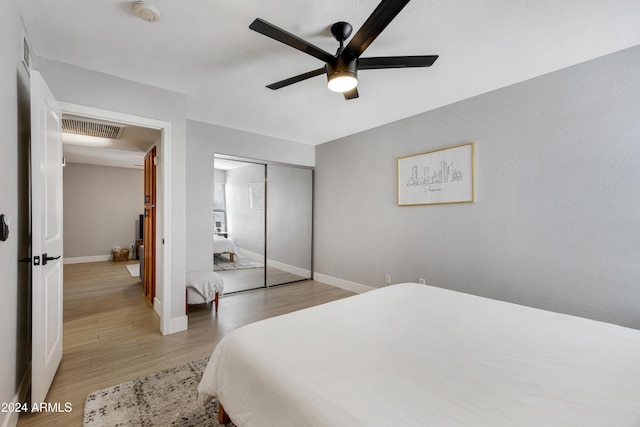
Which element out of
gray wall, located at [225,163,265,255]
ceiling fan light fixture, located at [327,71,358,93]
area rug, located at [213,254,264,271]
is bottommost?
area rug, located at [213,254,264,271]

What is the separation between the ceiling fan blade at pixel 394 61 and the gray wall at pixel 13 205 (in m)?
1.96

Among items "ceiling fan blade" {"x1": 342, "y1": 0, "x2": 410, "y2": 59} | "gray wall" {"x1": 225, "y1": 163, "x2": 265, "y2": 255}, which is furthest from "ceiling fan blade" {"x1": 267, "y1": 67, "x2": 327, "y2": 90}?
"gray wall" {"x1": 225, "y1": 163, "x2": 265, "y2": 255}

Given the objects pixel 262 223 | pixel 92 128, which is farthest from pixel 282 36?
pixel 262 223

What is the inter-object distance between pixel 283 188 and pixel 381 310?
3321 mm

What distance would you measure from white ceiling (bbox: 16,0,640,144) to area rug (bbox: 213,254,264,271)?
2.74 metres

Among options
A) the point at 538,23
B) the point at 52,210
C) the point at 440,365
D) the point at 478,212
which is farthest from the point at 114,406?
the point at 538,23

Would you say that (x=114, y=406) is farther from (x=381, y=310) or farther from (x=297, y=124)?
(x=297, y=124)

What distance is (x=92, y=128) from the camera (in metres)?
3.53

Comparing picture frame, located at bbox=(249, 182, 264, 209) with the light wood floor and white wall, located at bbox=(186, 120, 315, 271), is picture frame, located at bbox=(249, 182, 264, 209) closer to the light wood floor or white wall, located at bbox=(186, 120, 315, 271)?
white wall, located at bbox=(186, 120, 315, 271)

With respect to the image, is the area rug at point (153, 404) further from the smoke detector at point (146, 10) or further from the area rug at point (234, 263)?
the area rug at point (234, 263)

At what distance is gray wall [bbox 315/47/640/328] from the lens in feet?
7.08

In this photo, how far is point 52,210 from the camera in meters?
2.00

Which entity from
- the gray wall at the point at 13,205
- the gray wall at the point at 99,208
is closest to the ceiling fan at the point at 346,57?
the gray wall at the point at 13,205

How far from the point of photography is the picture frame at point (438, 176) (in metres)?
3.05
